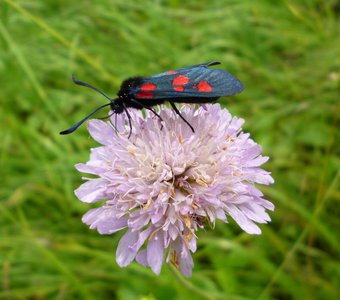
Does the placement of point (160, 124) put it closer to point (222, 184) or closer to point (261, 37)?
point (222, 184)

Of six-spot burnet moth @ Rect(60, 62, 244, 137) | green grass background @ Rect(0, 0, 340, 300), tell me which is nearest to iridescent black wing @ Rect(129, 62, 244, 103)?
six-spot burnet moth @ Rect(60, 62, 244, 137)

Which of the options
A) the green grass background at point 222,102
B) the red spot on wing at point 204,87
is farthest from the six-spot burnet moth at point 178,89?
the green grass background at point 222,102

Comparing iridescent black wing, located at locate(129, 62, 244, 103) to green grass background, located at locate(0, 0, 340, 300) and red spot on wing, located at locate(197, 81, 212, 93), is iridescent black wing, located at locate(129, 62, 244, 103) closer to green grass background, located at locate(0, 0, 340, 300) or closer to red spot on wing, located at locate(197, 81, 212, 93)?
red spot on wing, located at locate(197, 81, 212, 93)

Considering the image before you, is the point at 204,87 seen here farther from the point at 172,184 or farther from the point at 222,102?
the point at 222,102

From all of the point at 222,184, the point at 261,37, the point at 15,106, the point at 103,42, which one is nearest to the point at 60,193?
the point at 15,106

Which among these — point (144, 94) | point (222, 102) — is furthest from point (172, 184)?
point (222, 102)

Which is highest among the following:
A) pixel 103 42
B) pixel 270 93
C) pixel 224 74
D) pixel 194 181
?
pixel 224 74
